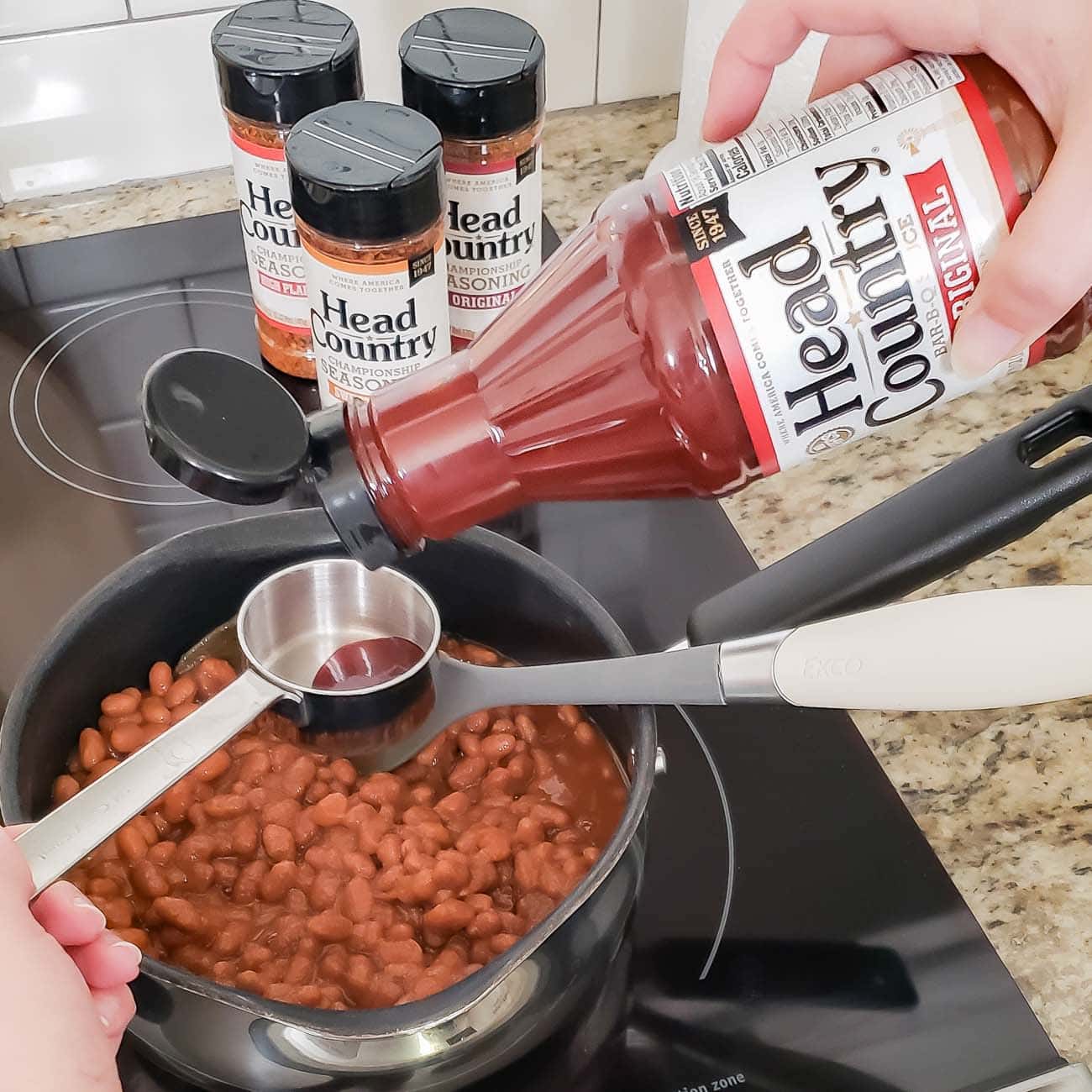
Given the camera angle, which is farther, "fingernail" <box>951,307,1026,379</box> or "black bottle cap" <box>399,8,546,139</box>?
"black bottle cap" <box>399,8,546,139</box>

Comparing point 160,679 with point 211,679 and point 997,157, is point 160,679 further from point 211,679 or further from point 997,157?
point 997,157

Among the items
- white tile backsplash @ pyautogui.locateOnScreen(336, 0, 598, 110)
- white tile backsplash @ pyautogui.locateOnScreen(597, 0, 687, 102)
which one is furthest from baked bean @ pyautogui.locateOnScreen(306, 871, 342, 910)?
white tile backsplash @ pyautogui.locateOnScreen(597, 0, 687, 102)

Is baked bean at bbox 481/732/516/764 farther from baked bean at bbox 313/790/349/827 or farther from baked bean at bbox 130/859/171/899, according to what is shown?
baked bean at bbox 130/859/171/899

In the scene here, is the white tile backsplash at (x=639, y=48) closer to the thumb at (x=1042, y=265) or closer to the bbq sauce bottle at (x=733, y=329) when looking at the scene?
the bbq sauce bottle at (x=733, y=329)

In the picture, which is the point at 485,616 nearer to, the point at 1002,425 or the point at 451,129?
the point at 451,129

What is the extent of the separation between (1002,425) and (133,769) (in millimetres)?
712

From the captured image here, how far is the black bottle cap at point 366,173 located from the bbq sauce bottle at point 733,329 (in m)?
0.19

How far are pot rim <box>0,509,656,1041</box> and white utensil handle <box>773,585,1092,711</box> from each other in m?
0.10

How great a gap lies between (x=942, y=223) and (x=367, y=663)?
447 mm

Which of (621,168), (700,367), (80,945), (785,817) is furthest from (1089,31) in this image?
(621,168)

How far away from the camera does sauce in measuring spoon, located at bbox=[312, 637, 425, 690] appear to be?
0.82 m

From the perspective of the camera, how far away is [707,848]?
→ 757mm

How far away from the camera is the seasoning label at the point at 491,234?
0.91 m

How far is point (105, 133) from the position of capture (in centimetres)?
118
